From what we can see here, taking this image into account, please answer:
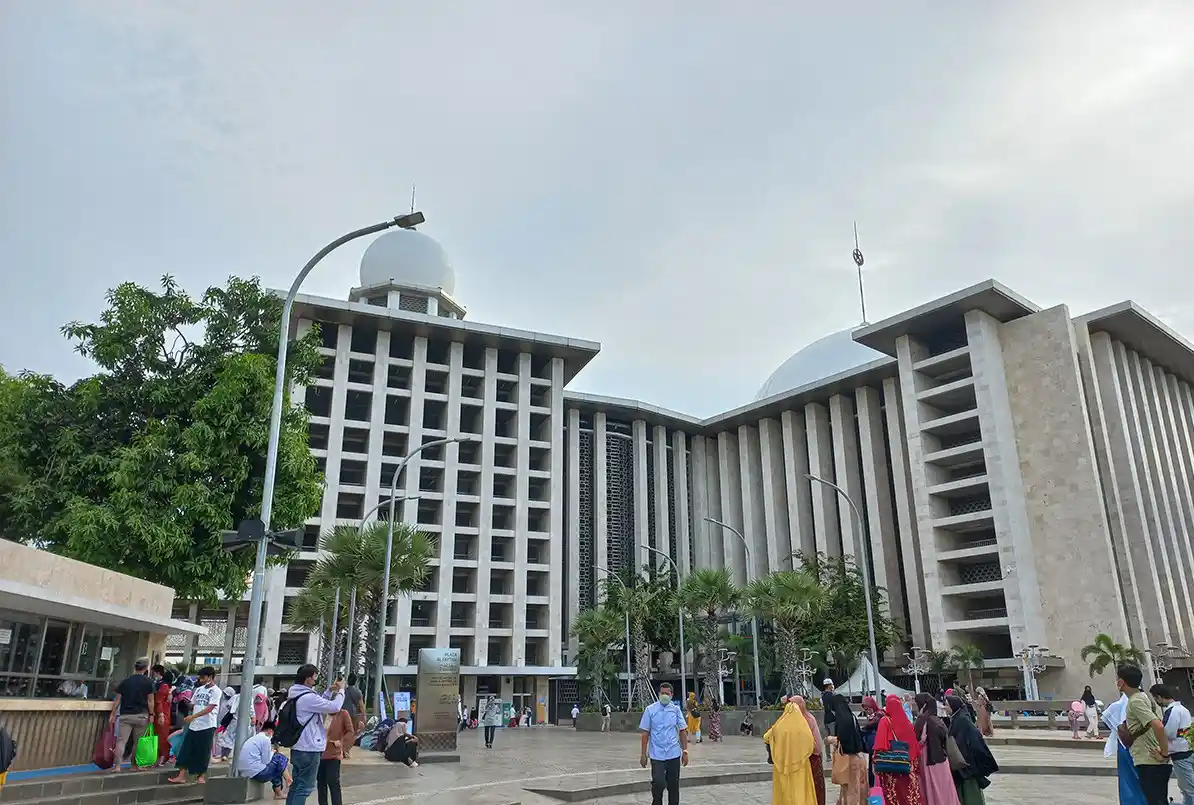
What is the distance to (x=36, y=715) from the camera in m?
12.0

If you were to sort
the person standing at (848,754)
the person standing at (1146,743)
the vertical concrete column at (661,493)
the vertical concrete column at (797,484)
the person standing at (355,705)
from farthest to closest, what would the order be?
1. the vertical concrete column at (661,493)
2. the vertical concrete column at (797,484)
3. the person standing at (355,705)
4. the person standing at (848,754)
5. the person standing at (1146,743)

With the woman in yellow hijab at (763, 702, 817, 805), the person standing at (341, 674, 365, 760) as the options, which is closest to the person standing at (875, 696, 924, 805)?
the woman in yellow hijab at (763, 702, 817, 805)

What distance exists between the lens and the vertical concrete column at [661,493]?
62228 mm

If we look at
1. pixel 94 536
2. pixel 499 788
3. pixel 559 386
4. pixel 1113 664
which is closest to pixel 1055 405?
pixel 1113 664

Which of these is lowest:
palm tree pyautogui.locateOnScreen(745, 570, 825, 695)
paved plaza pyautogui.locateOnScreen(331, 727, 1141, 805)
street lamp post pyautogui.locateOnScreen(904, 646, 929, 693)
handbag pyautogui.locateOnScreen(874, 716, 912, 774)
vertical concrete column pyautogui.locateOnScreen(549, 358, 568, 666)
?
paved plaza pyautogui.locateOnScreen(331, 727, 1141, 805)

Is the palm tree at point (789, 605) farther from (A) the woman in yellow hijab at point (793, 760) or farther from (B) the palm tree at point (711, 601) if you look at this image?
(A) the woman in yellow hijab at point (793, 760)

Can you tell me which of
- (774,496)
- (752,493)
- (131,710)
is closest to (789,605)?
(131,710)

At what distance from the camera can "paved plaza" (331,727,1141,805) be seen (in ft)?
43.0

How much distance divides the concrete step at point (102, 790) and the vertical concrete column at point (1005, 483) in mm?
41522

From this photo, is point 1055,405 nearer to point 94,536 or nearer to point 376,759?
point 376,759

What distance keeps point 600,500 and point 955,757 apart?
52.1 meters

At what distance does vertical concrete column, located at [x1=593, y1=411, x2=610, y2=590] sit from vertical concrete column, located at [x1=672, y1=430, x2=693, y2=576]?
→ 6.65 meters

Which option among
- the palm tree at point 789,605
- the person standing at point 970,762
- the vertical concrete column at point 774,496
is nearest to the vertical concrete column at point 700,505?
the vertical concrete column at point 774,496

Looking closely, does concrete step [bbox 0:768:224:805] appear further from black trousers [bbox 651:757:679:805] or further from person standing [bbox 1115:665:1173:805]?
person standing [bbox 1115:665:1173:805]
